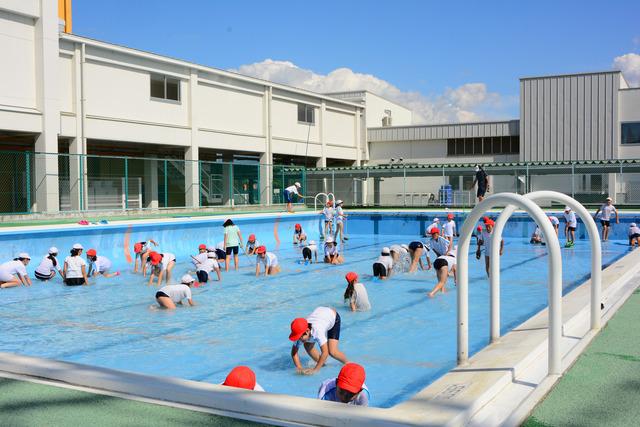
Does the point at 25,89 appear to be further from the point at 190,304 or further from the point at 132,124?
the point at 190,304

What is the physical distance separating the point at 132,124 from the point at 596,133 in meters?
25.3

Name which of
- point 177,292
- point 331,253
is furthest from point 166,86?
point 177,292

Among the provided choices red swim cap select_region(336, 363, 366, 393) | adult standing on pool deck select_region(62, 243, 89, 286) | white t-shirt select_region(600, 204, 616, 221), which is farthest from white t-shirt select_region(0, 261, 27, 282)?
white t-shirt select_region(600, 204, 616, 221)

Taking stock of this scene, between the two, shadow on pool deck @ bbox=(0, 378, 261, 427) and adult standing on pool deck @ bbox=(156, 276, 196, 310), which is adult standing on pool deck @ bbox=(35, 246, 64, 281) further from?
shadow on pool deck @ bbox=(0, 378, 261, 427)

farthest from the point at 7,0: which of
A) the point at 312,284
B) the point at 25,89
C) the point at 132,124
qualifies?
the point at 312,284

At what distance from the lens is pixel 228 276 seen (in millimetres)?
15172

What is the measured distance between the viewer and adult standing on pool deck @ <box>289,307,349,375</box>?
22.4 ft

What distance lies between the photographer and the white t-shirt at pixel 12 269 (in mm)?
13508

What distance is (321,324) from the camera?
720 centimetres

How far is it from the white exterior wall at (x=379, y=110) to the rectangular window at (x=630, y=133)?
15.9m

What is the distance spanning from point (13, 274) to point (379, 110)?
118ft

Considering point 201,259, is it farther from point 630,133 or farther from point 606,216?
point 630,133

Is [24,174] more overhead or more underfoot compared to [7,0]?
more underfoot

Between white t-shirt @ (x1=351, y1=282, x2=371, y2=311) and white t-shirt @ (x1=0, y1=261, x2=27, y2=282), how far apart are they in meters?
7.48
